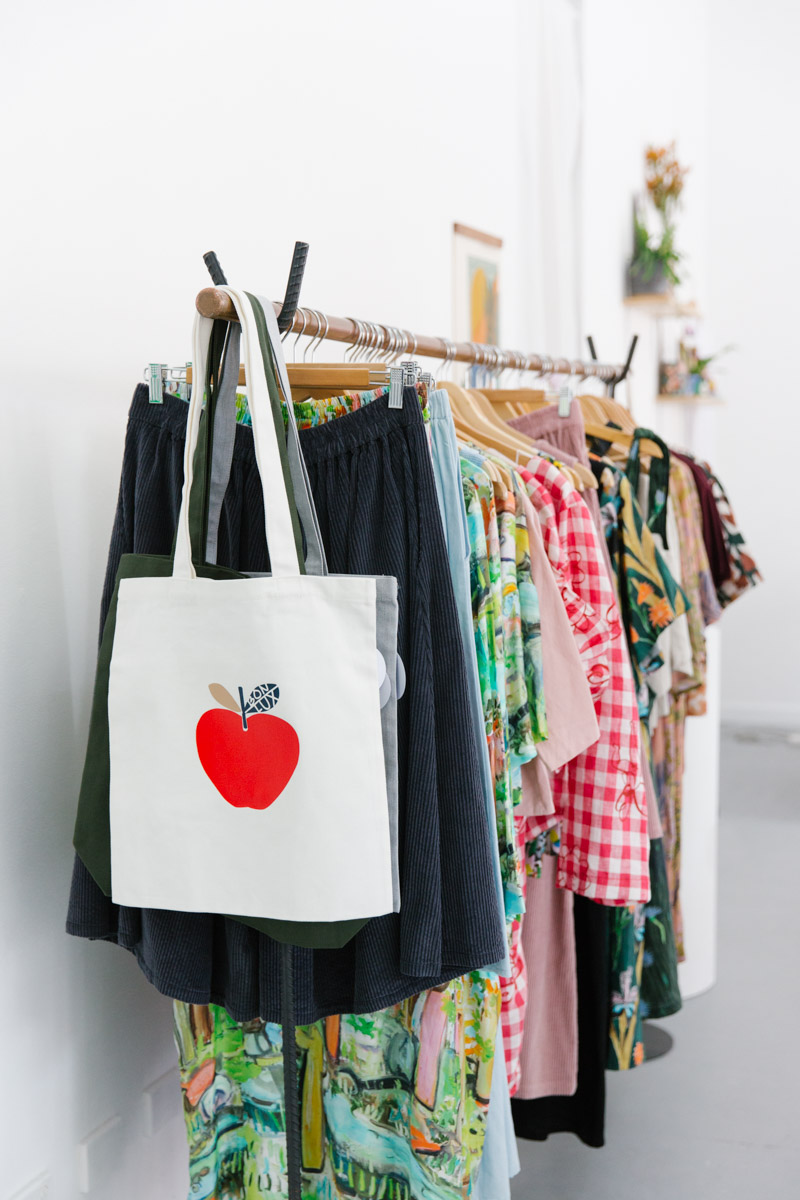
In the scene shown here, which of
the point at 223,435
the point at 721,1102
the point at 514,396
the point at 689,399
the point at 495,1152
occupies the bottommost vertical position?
the point at 721,1102

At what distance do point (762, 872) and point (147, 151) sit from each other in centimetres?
348

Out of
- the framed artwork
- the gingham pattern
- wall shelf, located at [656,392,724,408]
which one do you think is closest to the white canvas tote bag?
the gingham pattern

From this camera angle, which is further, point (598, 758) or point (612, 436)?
point (612, 436)

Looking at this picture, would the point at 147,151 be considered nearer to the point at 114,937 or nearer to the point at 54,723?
the point at 54,723

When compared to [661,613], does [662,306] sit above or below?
above

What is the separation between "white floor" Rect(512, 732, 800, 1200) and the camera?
7.07ft

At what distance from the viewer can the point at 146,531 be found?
1178mm

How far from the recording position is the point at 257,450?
3.16ft

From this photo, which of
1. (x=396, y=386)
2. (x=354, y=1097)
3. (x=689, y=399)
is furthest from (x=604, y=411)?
(x=689, y=399)

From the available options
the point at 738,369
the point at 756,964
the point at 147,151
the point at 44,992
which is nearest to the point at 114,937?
the point at 44,992

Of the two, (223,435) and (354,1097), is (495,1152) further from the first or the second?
(223,435)

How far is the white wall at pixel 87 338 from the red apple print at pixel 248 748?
0.39 m

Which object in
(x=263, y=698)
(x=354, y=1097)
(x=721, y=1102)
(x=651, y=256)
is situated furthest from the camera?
(x=651, y=256)

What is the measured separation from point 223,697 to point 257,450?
8.9 inches
